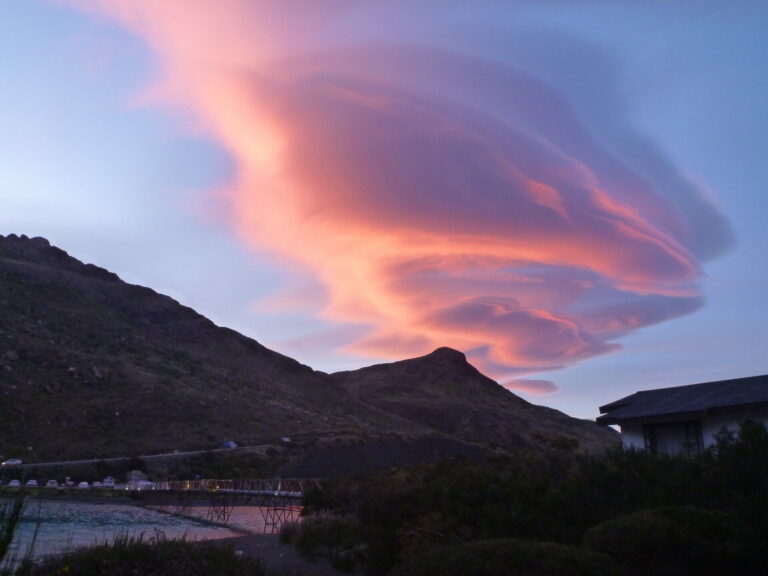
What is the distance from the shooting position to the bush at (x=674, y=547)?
9852mm

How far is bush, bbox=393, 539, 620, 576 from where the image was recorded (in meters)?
8.33

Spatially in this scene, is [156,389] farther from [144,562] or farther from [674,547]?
[674,547]

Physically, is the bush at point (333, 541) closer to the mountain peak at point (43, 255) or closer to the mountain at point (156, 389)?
the mountain at point (156, 389)

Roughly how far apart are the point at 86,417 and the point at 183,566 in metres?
46.5

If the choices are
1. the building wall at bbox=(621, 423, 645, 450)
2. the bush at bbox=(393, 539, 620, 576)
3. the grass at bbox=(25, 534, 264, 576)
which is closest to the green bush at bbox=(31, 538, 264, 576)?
the grass at bbox=(25, 534, 264, 576)

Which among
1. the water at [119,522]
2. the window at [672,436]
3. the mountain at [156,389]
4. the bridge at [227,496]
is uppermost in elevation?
the mountain at [156,389]

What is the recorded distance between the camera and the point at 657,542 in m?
9.93

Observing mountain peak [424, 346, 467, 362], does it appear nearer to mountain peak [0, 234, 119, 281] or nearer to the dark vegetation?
mountain peak [0, 234, 119, 281]

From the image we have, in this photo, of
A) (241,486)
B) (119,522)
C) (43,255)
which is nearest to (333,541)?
(119,522)

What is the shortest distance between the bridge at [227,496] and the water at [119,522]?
1.24 ft

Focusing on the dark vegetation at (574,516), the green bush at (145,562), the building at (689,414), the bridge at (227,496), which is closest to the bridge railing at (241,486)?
the bridge at (227,496)

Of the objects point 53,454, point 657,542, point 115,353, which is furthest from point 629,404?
point 115,353

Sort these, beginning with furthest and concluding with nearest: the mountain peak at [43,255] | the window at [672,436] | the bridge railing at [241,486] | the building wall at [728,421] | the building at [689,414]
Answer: the mountain peak at [43,255], the bridge railing at [241,486], the window at [672,436], the building at [689,414], the building wall at [728,421]

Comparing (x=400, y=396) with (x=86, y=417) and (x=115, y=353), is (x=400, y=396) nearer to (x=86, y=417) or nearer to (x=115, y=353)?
(x=115, y=353)
